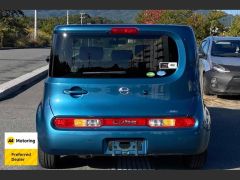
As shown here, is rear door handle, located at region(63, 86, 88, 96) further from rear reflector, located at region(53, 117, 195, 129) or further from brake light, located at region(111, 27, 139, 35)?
brake light, located at region(111, 27, 139, 35)

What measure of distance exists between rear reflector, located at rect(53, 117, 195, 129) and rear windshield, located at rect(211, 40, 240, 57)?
7319mm

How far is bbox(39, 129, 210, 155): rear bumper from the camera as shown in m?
5.49

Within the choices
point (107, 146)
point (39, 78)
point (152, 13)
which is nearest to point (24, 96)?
point (39, 78)

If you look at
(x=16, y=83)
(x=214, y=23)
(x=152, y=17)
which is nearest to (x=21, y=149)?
(x=16, y=83)

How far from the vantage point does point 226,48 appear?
13016 millimetres

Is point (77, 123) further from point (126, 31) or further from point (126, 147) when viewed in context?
point (126, 31)

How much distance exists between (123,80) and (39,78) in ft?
36.5

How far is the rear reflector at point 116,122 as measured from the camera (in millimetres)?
5516

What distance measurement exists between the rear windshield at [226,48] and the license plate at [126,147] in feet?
24.3

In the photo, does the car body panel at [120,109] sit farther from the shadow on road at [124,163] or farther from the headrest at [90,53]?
the shadow on road at [124,163]

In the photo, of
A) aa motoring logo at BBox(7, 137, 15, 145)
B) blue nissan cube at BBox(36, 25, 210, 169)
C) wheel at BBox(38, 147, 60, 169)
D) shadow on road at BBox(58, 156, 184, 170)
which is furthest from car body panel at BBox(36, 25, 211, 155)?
shadow on road at BBox(58, 156, 184, 170)

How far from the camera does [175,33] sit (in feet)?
18.7

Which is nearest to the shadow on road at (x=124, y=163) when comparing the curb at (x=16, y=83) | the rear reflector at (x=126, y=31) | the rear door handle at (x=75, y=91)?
the rear door handle at (x=75, y=91)

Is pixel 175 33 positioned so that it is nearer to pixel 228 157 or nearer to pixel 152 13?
pixel 228 157
